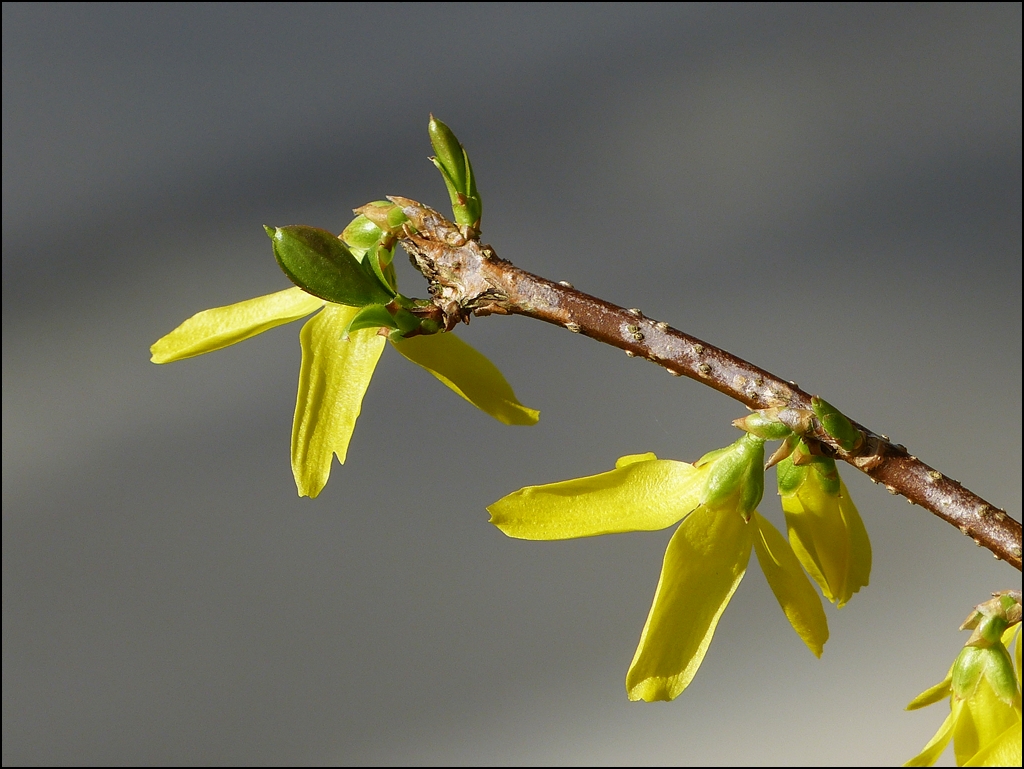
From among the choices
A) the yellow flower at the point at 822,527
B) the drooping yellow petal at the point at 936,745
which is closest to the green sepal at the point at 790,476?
the yellow flower at the point at 822,527

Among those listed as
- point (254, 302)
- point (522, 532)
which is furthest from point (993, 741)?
point (254, 302)

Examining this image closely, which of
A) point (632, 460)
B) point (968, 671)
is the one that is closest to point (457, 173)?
point (632, 460)

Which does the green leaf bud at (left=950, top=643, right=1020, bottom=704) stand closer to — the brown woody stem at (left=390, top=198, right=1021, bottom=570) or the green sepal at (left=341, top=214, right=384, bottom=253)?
the brown woody stem at (left=390, top=198, right=1021, bottom=570)

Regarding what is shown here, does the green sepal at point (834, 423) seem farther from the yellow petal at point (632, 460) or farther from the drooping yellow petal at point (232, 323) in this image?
the drooping yellow petal at point (232, 323)

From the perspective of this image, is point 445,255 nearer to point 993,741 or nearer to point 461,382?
point 461,382

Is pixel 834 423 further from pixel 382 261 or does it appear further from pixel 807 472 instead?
pixel 382 261

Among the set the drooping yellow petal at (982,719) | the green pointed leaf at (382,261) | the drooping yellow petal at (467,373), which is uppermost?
the green pointed leaf at (382,261)

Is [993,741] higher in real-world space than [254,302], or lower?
lower

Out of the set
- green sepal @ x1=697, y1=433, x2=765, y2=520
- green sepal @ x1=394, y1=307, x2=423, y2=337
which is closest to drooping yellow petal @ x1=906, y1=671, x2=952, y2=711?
green sepal @ x1=697, y1=433, x2=765, y2=520
